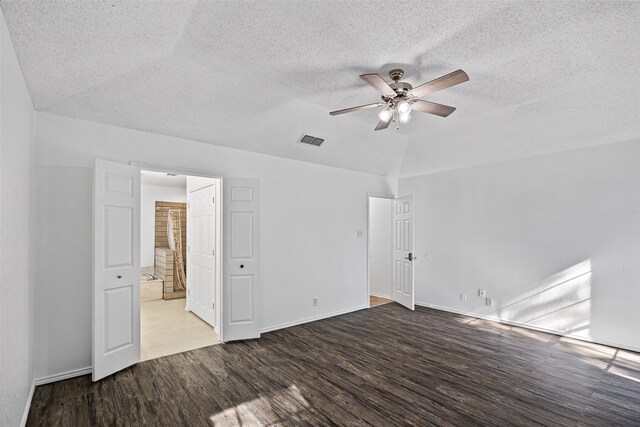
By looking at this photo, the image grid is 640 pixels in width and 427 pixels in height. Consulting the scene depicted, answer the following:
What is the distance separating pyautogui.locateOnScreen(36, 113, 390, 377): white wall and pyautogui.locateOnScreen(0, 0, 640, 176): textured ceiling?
9.4 inches

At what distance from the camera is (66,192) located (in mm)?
3293

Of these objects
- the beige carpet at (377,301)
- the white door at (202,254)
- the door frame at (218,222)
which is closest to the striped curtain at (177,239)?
the white door at (202,254)

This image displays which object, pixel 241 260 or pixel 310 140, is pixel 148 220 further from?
pixel 310 140

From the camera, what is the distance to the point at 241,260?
442cm

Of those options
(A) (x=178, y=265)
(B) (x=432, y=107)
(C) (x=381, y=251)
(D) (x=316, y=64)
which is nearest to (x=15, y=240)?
(D) (x=316, y=64)

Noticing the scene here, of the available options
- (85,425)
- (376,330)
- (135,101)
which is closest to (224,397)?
(85,425)

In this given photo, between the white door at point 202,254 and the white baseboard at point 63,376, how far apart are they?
1.72 m

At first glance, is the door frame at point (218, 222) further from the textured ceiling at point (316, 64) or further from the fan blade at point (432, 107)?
the fan blade at point (432, 107)

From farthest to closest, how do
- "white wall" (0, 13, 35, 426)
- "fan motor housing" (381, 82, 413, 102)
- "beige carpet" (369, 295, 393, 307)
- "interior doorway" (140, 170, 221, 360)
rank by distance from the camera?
"beige carpet" (369, 295, 393, 307) → "interior doorway" (140, 170, 221, 360) → "fan motor housing" (381, 82, 413, 102) → "white wall" (0, 13, 35, 426)

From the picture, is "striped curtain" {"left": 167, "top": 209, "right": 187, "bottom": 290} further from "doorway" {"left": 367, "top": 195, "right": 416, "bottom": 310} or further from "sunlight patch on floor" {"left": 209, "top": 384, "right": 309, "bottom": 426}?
"sunlight patch on floor" {"left": 209, "top": 384, "right": 309, "bottom": 426}

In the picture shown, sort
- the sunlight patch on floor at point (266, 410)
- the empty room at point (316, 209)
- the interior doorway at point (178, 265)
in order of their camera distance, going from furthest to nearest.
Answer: the interior doorway at point (178, 265) < the sunlight patch on floor at point (266, 410) < the empty room at point (316, 209)

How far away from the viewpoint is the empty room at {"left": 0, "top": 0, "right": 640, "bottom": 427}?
95.0 inches

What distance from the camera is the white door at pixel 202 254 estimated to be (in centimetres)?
491

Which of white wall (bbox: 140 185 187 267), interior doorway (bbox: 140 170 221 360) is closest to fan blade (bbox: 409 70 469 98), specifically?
interior doorway (bbox: 140 170 221 360)
